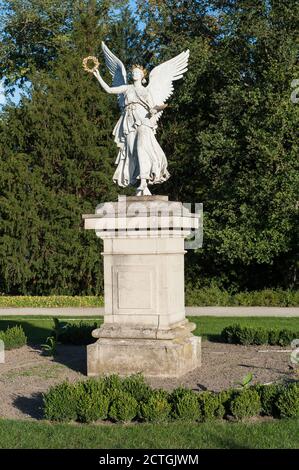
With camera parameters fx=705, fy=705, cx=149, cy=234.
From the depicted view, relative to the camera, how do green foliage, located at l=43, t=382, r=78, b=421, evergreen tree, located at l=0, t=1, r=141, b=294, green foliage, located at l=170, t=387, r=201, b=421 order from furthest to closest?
evergreen tree, located at l=0, t=1, r=141, b=294, green foliage, located at l=43, t=382, r=78, b=421, green foliage, located at l=170, t=387, r=201, b=421

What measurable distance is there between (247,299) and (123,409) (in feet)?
47.3

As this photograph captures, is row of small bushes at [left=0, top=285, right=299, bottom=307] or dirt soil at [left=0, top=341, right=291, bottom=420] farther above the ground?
dirt soil at [left=0, top=341, right=291, bottom=420]

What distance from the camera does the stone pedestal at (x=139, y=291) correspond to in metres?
8.95

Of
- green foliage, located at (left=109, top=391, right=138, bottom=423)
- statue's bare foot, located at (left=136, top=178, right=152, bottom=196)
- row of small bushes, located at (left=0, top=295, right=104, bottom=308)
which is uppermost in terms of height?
statue's bare foot, located at (left=136, top=178, right=152, bottom=196)

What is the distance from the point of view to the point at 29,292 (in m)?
23.1

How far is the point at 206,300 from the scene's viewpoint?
21.0m

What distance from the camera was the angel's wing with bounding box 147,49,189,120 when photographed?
988cm

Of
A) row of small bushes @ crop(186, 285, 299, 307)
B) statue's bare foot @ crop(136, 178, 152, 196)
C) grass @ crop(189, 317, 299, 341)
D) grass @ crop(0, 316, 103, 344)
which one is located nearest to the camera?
statue's bare foot @ crop(136, 178, 152, 196)

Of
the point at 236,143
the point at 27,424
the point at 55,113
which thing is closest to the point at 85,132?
the point at 55,113

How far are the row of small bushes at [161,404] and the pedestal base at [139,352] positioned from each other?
183 cm

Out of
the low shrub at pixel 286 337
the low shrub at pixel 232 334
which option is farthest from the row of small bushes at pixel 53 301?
the low shrub at pixel 286 337

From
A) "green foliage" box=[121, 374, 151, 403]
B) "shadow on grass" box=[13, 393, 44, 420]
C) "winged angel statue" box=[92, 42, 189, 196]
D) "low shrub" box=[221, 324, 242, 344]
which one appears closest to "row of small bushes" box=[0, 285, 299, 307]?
"low shrub" box=[221, 324, 242, 344]

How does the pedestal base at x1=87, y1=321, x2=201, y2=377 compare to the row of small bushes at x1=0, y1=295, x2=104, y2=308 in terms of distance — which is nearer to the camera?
the pedestal base at x1=87, y1=321, x2=201, y2=377

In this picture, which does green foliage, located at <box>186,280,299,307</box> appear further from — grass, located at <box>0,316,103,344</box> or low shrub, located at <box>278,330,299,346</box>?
low shrub, located at <box>278,330,299,346</box>
